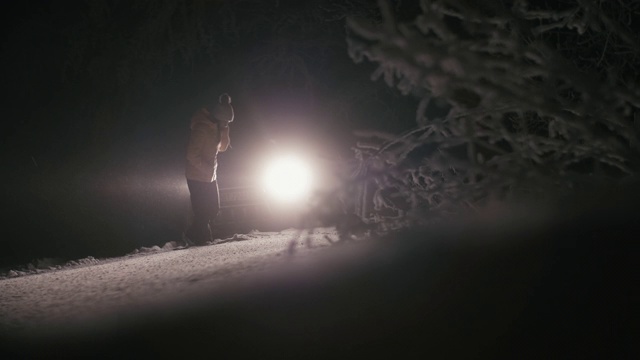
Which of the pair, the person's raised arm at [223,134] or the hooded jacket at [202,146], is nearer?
the hooded jacket at [202,146]

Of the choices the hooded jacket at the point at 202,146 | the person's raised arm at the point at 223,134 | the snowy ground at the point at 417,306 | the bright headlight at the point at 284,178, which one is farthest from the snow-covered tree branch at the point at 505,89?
the bright headlight at the point at 284,178

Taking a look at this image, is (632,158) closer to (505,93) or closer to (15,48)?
(505,93)

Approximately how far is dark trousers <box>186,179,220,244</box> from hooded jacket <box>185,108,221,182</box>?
127 millimetres

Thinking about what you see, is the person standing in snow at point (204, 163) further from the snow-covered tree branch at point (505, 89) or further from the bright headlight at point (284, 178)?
the snow-covered tree branch at point (505, 89)

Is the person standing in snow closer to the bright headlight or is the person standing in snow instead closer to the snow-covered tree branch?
the bright headlight

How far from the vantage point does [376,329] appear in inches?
57.6

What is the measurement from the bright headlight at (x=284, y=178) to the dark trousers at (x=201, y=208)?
6.58ft

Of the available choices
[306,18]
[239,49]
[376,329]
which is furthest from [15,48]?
[376,329]

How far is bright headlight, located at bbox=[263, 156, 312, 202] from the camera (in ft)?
31.8

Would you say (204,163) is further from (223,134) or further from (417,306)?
(417,306)

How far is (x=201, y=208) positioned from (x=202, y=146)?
0.93 m

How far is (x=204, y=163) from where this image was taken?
753cm

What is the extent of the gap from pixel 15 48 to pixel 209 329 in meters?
11.6

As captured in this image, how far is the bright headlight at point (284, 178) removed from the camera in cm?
970
